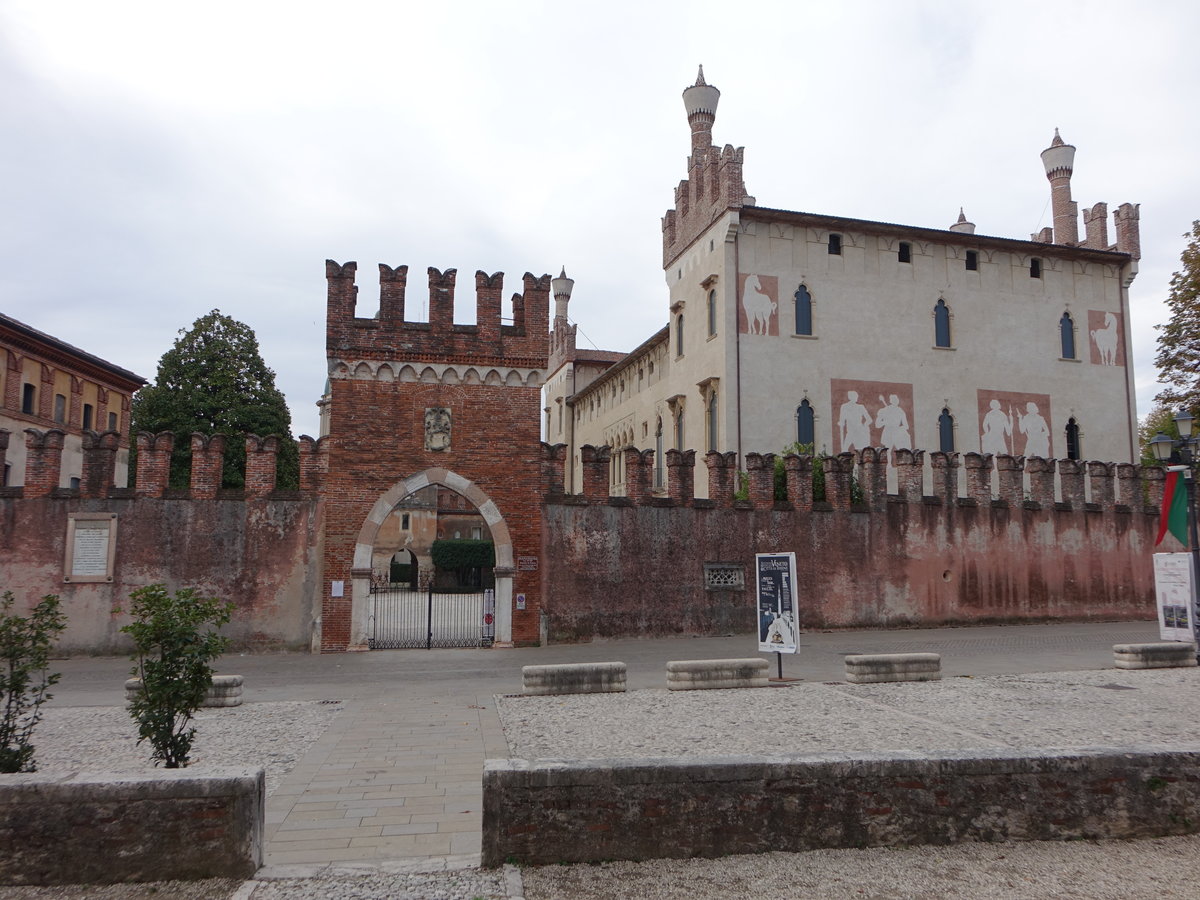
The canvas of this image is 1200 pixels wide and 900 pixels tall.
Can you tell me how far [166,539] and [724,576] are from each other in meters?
12.5

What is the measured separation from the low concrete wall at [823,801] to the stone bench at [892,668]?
25.7 ft

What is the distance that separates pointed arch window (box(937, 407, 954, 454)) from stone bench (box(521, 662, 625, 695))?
22.1 m

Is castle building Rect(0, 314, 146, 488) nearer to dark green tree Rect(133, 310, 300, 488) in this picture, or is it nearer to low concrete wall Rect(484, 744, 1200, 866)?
dark green tree Rect(133, 310, 300, 488)

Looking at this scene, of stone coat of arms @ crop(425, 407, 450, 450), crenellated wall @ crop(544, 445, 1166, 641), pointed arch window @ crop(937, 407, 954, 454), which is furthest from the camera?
pointed arch window @ crop(937, 407, 954, 454)

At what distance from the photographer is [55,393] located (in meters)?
39.8

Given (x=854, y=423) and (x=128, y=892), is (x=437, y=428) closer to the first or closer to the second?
(x=128, y=892)

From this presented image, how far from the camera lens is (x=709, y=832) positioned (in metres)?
5.41

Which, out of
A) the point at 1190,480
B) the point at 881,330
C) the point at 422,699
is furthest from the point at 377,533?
the point at 881,330

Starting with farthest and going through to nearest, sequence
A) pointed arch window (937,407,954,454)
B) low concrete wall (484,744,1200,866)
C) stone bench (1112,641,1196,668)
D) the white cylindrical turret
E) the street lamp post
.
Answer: the white cylindrical turret
pointed arch window (937,407,954,454)
the street lamp post
stone bench (1112,641,1196,668)
low concrete wall (484,744,1200,866)

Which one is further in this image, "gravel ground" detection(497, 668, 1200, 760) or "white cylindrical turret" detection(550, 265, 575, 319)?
"white cylindrical turret" detection(550, 265, 575, 319)

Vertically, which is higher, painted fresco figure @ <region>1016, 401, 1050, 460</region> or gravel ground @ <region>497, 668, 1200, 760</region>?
painted fresco figure @ <region>1016, 401, 1050, 460</region>

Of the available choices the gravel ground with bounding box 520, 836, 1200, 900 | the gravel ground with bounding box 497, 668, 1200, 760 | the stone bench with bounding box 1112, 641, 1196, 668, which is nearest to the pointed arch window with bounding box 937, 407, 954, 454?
the stone bench with bounding box 1112, 641, 1196, 668

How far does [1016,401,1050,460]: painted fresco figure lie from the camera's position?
107ft

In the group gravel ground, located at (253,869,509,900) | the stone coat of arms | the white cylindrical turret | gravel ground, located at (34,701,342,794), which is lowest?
gravel ground, located at (34,701,342,794)
